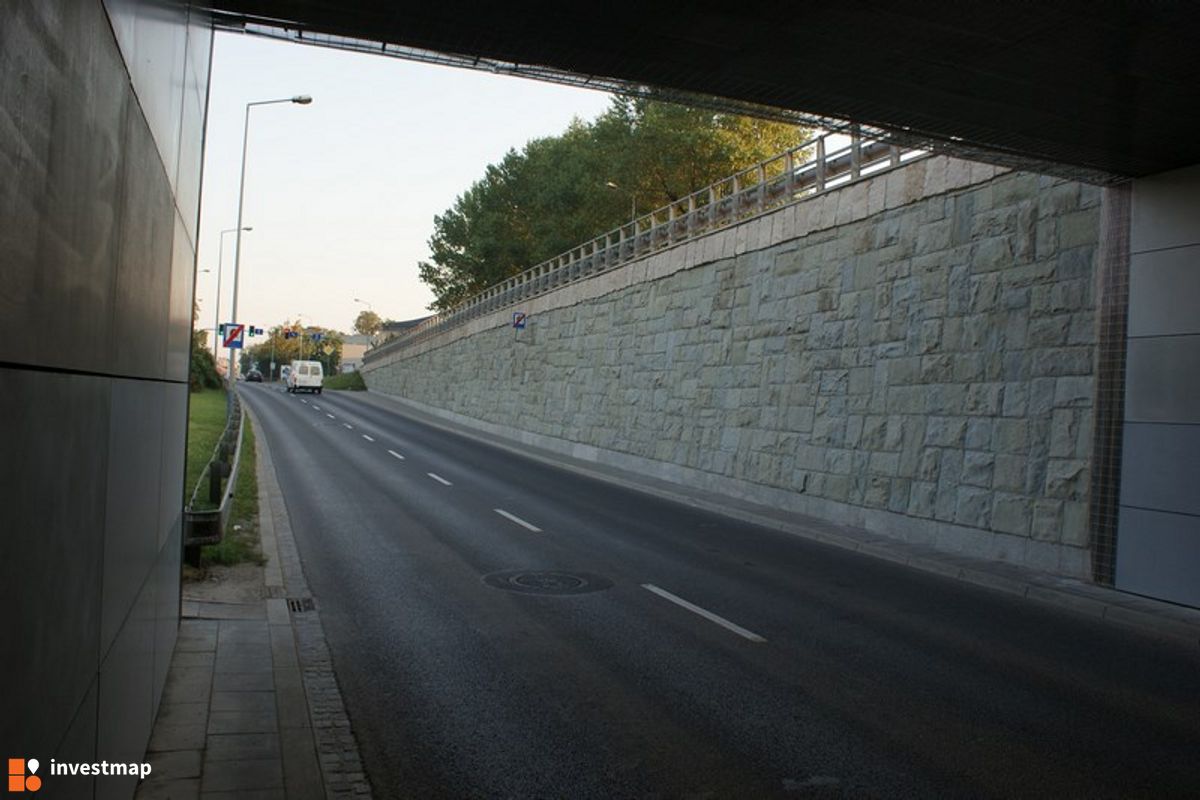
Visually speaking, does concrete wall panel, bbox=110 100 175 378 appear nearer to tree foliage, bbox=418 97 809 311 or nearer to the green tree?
tree foliage, bbox=418 97 809 311

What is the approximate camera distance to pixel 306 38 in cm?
791

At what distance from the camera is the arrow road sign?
3166 cm

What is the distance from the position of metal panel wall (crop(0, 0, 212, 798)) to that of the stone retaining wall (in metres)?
11.4

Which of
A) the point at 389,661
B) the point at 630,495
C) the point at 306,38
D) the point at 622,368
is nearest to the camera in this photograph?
the point at 389,661

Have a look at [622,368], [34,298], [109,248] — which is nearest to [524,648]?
[109,248]

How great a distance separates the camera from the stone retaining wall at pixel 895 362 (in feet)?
40.0

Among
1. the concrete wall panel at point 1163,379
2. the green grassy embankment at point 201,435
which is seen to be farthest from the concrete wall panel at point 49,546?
the concrete wall panel at point 1163,379

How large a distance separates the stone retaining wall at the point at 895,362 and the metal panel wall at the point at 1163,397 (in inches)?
32.6

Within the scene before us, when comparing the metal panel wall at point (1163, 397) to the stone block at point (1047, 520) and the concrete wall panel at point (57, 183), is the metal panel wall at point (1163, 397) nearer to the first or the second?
the stone block at point (1047, 520)

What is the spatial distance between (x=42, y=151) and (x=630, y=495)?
721 inches

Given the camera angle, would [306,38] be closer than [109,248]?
No

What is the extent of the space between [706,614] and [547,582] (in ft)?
7.08

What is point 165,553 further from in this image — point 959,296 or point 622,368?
point 622,368

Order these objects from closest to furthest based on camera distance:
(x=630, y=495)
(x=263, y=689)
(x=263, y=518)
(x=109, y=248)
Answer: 1. (x=109, y=248)
2. (x=263, y=689)
3. (x=263, y=518)
4. (x=630, y=495)
